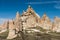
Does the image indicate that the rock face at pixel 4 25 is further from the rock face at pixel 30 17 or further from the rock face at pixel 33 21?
the rock face at pixel 30 17

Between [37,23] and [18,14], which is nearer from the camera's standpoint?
[18,14]

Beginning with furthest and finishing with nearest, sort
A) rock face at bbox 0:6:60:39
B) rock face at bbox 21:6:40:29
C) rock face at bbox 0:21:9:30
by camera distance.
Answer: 1. rock face at bbox 0:21:9:30
2. rock face at bbox 21:6:40:29
3. rock face at bbox 0:6:60:39

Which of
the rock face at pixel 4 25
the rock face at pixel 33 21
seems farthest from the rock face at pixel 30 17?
the rock face at pixel 4 25

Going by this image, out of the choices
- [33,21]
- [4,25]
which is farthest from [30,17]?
[4,25]

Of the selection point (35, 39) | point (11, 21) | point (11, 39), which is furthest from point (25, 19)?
point (35, 39)

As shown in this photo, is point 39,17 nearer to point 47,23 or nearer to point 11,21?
point 47,23

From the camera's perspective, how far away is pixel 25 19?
163 m

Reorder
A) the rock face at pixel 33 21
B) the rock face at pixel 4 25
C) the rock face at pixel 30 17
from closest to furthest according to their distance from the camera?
the rock face at pixel 33 21 → the rock face at pixel 30 17 → the rock face at pixel 4 25

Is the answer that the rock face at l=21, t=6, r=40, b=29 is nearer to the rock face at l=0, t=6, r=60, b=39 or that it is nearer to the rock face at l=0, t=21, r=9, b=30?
the rock face at l=0, t=6, r=60, b=39

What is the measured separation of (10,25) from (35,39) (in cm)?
9186

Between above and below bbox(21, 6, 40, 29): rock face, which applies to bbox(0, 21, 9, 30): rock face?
below

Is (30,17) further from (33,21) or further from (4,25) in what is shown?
(4,25)

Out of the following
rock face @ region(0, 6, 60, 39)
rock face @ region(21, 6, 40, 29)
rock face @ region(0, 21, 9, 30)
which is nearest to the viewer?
rock face @ region(0, 6, 60, 39)

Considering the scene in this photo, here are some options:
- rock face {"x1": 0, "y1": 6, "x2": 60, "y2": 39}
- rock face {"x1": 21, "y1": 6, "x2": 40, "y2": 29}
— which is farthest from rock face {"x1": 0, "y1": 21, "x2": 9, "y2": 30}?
rock face {"x1": 21, "y1": 6, "x2": 40, "y2": 29}
